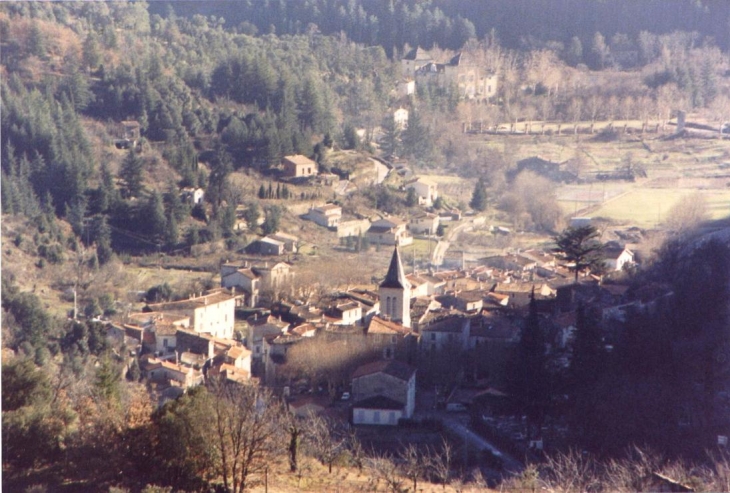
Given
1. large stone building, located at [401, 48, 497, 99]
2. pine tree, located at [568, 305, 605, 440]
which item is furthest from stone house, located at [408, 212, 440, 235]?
pine tree, located at [568, 305, 605, 440]

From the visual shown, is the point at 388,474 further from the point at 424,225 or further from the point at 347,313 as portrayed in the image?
the point at 424,225

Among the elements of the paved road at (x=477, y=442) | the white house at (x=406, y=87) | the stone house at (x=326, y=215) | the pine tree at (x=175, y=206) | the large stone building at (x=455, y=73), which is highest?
the large stone building at (x=455, y=73)

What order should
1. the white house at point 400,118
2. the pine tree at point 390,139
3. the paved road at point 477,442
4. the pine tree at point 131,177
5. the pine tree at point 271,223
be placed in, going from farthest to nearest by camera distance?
the white house at point 400,118 < the pine tree at point 390,139 < the pine tree at point 131,177 < the pine tree at point 271,223 < the paved road at point 477,442

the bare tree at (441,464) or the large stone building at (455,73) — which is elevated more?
the large stone building at (455,73)

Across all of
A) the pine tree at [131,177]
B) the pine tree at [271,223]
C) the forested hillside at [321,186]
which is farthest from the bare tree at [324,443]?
the pine tree at [131,177]

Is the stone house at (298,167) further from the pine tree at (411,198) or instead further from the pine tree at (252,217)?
the pine tree at (252,217)

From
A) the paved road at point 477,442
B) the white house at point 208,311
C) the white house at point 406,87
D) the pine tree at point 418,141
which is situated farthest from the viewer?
the white house at point 406,87

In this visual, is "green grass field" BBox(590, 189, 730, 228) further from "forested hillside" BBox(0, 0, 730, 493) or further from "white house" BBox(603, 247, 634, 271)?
"white house" BBox(603, 247, 634, 271)
